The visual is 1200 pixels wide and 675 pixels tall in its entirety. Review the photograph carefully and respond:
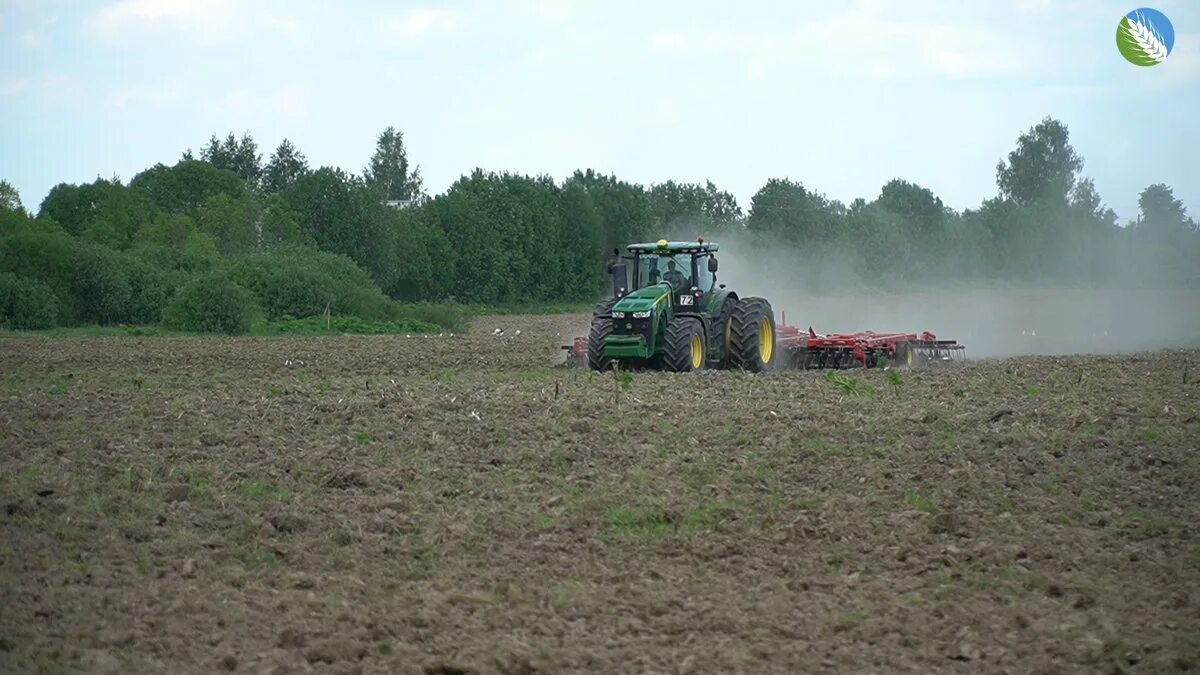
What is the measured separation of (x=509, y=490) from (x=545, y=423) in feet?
11.6

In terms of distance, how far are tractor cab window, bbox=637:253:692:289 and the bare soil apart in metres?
5.57

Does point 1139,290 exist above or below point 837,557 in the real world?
above

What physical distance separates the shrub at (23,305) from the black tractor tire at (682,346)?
26.8 m

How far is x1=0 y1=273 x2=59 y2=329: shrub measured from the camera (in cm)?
4197

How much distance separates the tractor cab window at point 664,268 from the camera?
935 inches

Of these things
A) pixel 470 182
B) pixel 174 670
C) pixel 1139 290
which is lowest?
pixel 174 670

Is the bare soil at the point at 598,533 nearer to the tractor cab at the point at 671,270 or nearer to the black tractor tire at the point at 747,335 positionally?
the black tractor tire at the point at 747,335

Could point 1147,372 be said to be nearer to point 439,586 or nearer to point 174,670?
point 439,586

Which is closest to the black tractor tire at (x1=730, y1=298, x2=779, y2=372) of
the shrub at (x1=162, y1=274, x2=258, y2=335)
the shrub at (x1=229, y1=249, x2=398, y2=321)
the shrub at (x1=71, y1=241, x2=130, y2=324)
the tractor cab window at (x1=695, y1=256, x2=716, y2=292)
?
the tractor cab window at (x1=695, y1=256, x2=716, y2=292)

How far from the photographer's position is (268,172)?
9775 cm

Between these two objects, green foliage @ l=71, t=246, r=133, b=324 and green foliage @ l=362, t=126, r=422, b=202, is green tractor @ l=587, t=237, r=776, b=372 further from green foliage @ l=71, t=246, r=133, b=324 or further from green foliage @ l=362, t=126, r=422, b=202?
green foliage @ l=362, t=126, r=422, b=202

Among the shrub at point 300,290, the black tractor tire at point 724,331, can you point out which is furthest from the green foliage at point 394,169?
the black tractor tire at point 724,331

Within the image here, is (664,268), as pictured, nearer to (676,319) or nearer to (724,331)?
(676,319)

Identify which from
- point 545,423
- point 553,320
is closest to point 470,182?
point 553,320
